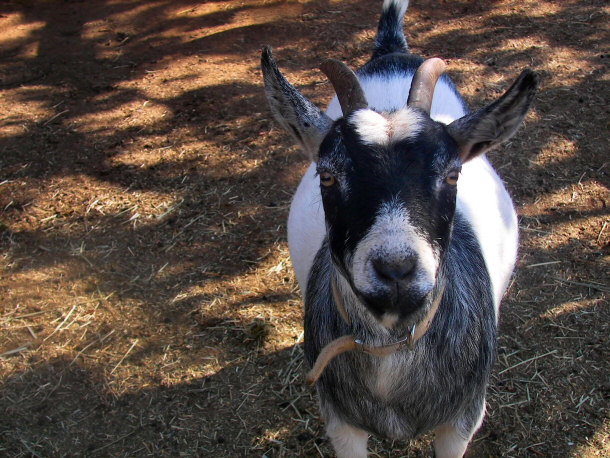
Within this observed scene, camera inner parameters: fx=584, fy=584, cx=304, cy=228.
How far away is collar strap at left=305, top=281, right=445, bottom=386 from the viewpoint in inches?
84.7

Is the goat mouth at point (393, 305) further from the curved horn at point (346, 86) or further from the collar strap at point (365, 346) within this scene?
the curved horn at point (346, 86)

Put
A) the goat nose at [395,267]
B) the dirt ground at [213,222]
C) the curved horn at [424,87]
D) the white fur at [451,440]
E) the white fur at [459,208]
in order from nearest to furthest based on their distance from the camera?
the goat nose at [395,267] → the curved horn at [424,87] → the white fur at [451,440] → the white fur at [459,208] → the dirt ground at [213,222]

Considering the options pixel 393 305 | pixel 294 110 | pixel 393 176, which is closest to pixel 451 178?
pixel 393 176

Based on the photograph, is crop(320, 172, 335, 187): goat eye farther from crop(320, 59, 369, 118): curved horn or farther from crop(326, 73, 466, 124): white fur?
crop(326, 73, 466, 124): white fur

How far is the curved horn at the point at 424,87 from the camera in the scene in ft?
7.61

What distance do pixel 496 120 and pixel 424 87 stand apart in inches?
12.7

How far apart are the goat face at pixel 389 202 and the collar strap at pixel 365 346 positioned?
0.12 meters

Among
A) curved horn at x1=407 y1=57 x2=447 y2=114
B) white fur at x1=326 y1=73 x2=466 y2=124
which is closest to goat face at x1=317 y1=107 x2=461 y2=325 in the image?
curved horn at x1=407 y1=57 x2=447 y2=114

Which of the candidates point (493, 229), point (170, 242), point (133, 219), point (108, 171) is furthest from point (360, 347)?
point (108, 171)

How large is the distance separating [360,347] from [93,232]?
3.07 metres

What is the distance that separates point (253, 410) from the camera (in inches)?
136

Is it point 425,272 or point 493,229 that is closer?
point 425,272

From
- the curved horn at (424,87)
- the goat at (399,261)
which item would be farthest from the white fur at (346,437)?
the curved horn at (424,87)

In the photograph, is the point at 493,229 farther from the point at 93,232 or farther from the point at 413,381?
the point at 93,232
